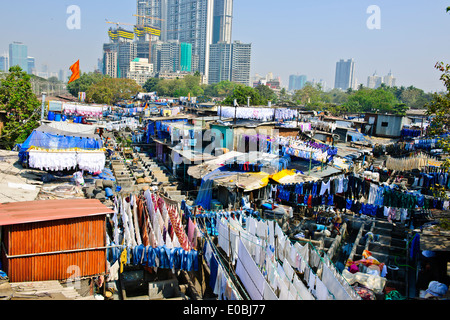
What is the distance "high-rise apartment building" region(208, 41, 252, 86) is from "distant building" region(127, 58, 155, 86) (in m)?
35.1

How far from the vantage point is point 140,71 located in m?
141

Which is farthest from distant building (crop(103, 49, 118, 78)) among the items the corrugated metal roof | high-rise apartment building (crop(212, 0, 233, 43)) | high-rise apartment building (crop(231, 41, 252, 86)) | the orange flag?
the corrugated metal roof

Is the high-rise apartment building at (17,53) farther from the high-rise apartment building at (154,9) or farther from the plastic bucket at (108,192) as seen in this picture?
the plastic bucket at (108,192)

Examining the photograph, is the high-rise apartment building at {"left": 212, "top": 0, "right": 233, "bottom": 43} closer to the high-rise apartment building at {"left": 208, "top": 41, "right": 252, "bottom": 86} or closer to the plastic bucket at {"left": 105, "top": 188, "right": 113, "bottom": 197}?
the high-rise apartment building at {"left": 208, "top": 41, "right": 252, "bottom": 86}

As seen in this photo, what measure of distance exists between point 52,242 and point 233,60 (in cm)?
16086

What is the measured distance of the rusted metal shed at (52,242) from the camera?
7215 mm

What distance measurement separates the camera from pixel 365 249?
11.7 metres

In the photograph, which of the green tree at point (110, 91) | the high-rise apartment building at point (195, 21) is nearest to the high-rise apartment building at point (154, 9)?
the high-rise apartment building at point (195, 21)

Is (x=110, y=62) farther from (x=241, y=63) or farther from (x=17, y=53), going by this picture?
(x=241, y=63)

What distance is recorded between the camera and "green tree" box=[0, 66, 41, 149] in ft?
79.3

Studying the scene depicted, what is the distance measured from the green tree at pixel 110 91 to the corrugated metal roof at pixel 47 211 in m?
52.1

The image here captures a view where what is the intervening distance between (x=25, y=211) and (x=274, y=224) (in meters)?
6.29
